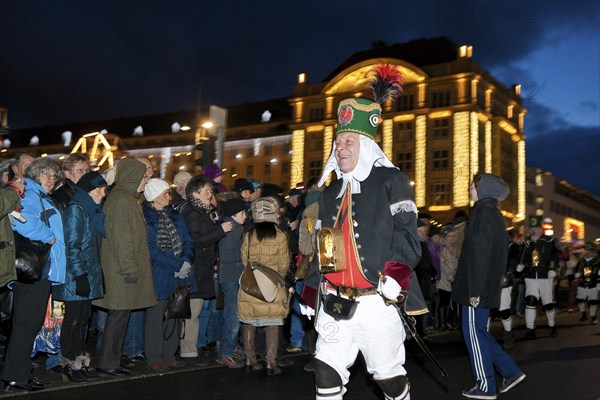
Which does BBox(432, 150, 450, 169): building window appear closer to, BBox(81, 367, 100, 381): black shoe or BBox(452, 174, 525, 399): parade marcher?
BBox(452, 174, 525, 399): parade marcher

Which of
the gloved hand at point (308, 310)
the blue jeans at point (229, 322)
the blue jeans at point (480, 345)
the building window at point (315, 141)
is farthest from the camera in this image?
the building window at point (315, 141)

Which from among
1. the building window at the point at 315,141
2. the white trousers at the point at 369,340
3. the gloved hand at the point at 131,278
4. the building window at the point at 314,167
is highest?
the building window at the point at 315,141

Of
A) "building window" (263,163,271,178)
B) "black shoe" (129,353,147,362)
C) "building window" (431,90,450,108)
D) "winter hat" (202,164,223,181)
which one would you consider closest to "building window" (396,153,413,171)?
"building window" (431,90,450,108)

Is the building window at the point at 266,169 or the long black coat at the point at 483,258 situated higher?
the building window at the point at 266,169

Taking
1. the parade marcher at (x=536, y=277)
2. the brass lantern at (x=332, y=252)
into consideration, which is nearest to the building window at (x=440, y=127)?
the parade marcher at (x=536, y=277)

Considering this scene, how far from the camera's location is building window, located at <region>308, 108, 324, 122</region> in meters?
72.7

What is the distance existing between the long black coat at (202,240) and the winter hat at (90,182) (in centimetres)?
137

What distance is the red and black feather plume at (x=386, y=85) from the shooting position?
5.39 m

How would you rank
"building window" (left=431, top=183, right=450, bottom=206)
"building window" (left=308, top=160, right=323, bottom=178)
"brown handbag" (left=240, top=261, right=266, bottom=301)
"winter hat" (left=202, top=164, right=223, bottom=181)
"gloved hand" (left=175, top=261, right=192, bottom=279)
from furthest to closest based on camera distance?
"building window" (left=308, top=160, right=323, bottom=178)
"building window" (left=431, top=183, right=450, bottom=206)
"winter hat" (left=202, top=164, right=223, bottom=181)
"gloved hand" (left=175, top=261, right=192, bottom=279)
"brown handbag" (left=240, top=261, right=266, bottom=301)

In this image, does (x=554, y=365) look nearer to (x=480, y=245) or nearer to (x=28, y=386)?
(x=480, y=245)

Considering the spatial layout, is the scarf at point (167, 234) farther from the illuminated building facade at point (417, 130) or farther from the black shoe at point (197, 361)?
the illuminated building facade at point (417, 130)

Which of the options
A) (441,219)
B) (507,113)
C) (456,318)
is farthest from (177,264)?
(507,113)

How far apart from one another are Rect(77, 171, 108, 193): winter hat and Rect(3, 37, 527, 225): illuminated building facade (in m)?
53.7

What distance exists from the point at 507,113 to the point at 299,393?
7310 centimetres
